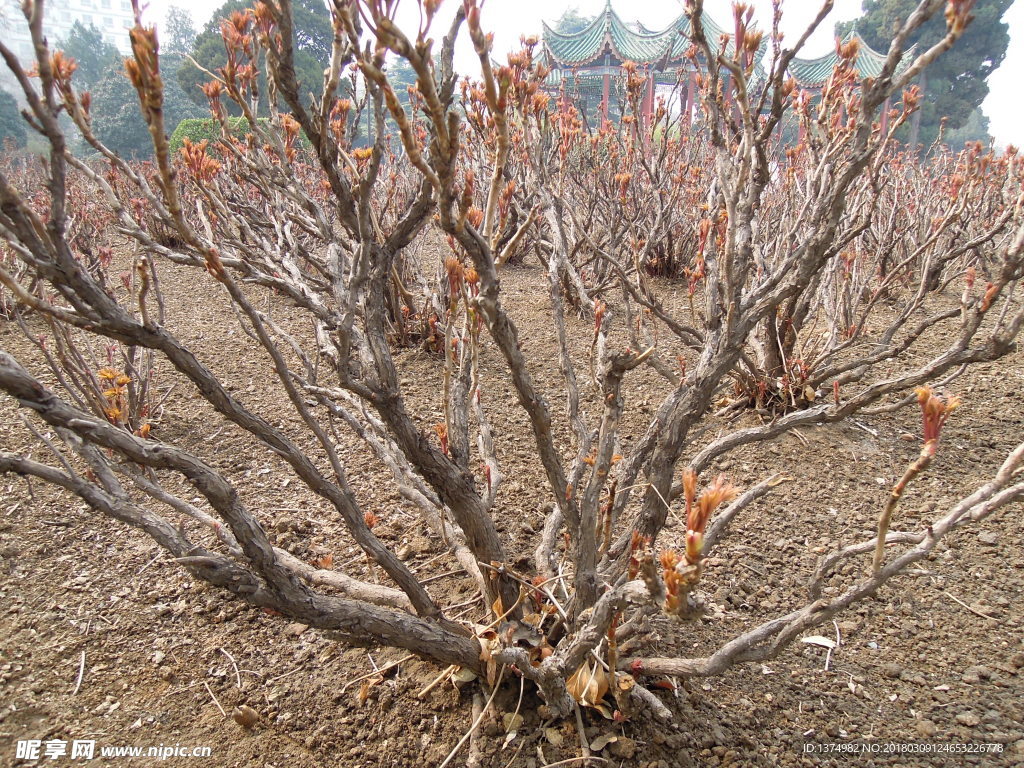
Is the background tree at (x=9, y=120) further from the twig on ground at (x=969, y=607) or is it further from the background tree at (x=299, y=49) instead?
the twig on ground at (x=969, y=607)

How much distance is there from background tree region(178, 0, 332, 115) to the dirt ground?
16.5 metres

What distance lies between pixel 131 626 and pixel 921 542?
2.02m

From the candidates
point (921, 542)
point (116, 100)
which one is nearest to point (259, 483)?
point (921, 542)

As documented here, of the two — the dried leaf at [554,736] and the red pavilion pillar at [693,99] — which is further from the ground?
the red pavilion pillar at [693,99]

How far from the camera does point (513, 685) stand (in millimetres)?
1435

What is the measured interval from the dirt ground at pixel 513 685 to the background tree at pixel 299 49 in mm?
16487

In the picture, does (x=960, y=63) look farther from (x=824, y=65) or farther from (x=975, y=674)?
(x=975, y=674)

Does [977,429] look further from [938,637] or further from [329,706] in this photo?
[329,706]

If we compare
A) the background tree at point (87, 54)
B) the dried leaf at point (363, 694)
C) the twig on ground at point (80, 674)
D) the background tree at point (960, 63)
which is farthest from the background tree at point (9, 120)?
the background tree at point (960, 63)

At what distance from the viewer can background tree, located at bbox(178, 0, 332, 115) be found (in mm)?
16703

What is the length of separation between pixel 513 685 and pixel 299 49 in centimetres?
2071

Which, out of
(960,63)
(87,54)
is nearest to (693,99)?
(960,63)

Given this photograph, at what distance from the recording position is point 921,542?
962 mm

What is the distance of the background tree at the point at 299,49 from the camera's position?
16.7m
